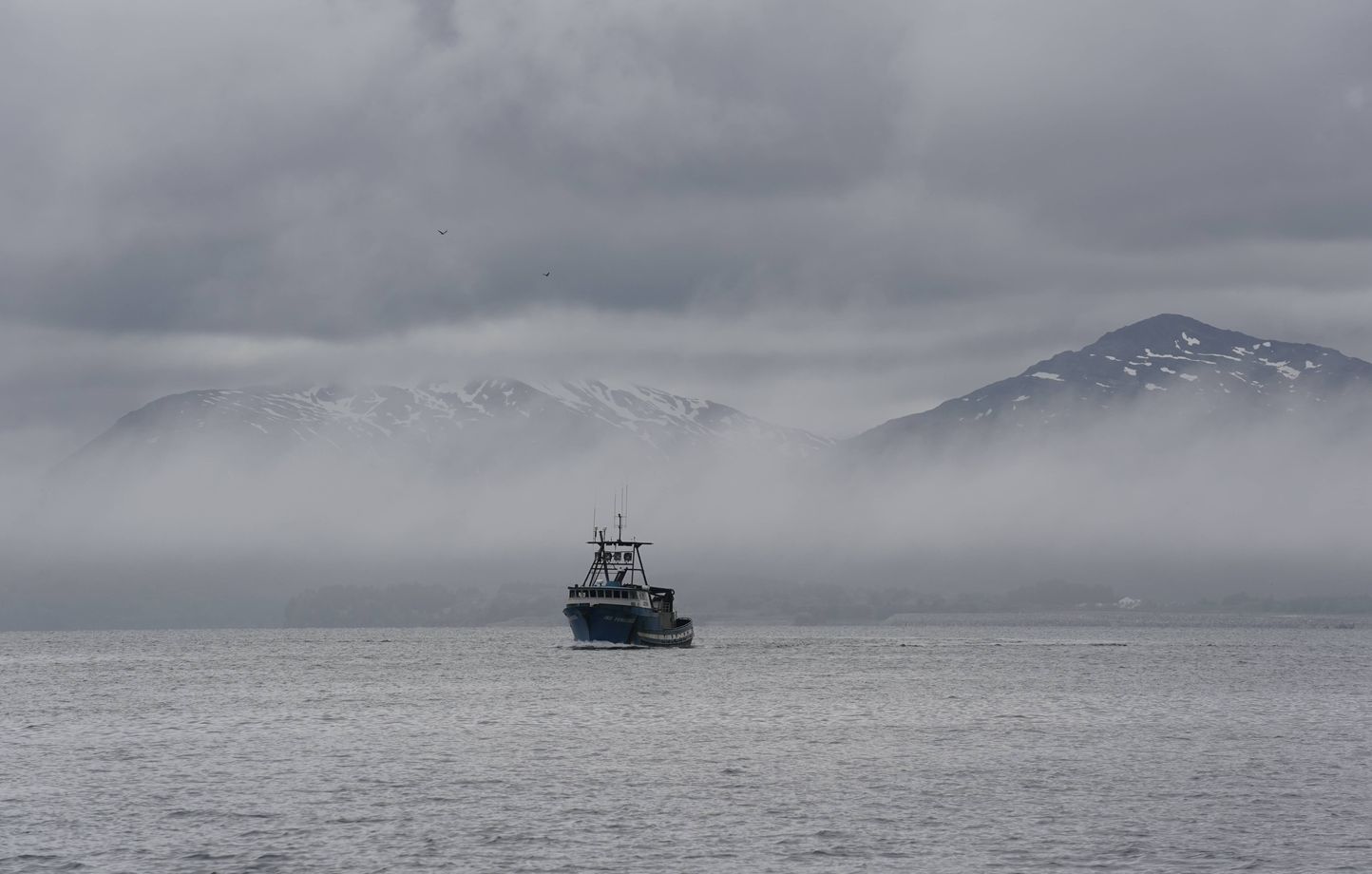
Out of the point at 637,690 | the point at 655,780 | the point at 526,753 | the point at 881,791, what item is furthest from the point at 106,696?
the point at 881,791

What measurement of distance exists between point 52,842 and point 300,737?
4127 centimetres

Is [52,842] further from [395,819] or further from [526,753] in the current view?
[526,753]

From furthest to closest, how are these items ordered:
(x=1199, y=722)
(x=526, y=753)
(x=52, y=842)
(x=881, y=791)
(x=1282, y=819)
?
(x=1199, y=722), (x=526, y=753), (x=881, y=791), (x=1282, y=819), (x=52, y=842)

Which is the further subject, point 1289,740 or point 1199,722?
point 1199,722

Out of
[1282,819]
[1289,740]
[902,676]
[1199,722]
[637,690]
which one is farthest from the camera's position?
[902,676]

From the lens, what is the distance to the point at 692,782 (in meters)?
76.8

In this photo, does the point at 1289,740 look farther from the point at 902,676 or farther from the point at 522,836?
the point at 902,676

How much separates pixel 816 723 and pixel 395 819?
49.3 meters

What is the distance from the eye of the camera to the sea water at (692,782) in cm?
5697

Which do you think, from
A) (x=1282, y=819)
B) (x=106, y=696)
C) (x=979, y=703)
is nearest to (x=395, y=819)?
(x=1282, y=819)

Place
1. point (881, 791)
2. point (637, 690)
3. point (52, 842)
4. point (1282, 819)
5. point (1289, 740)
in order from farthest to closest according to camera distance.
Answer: point (637, 690), point (1289, 740), point (881, 791), point (1282, 819), point (52, 842)

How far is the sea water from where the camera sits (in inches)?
2243

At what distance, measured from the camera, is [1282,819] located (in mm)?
63656

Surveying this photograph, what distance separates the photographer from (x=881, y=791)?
7281 centimetres
